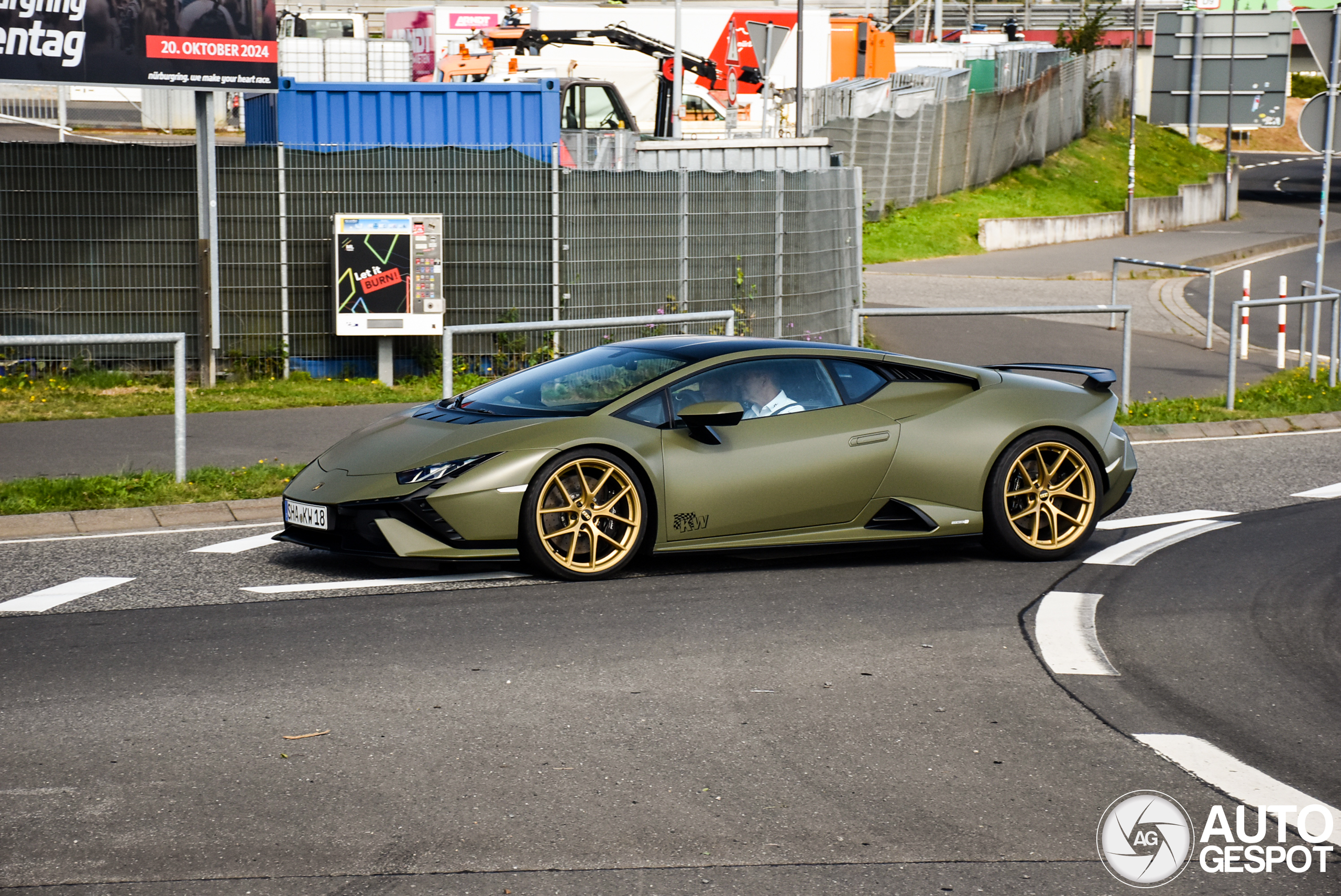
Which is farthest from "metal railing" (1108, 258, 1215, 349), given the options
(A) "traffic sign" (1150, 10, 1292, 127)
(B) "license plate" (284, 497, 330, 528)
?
(B) "license plate" (284, 497, 330, 528)

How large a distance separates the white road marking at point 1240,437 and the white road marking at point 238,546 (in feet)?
24.6

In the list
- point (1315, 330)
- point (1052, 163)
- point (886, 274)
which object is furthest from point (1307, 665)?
point (1052, 163)

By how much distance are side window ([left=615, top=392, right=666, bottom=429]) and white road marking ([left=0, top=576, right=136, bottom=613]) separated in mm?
2581

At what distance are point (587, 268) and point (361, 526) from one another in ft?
28.0

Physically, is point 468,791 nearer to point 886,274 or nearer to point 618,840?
point 618,840

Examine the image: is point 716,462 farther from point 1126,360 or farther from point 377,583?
point 1126,360

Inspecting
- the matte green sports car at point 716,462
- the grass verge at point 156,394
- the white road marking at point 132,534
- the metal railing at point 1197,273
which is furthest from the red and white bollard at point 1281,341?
the white road marking at point 132,534

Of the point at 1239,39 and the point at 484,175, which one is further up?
the point at 1239,39

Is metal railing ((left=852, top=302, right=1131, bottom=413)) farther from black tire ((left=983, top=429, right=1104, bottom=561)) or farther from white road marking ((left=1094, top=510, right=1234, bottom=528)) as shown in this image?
black tire ((left=983, top=429, right=1104, bottom=561))

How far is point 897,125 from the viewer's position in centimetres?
3578

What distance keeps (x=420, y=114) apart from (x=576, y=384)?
883 cm

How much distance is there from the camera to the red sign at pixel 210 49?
566 inches

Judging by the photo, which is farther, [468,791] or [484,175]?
[484,175]

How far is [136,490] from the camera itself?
396 inches
